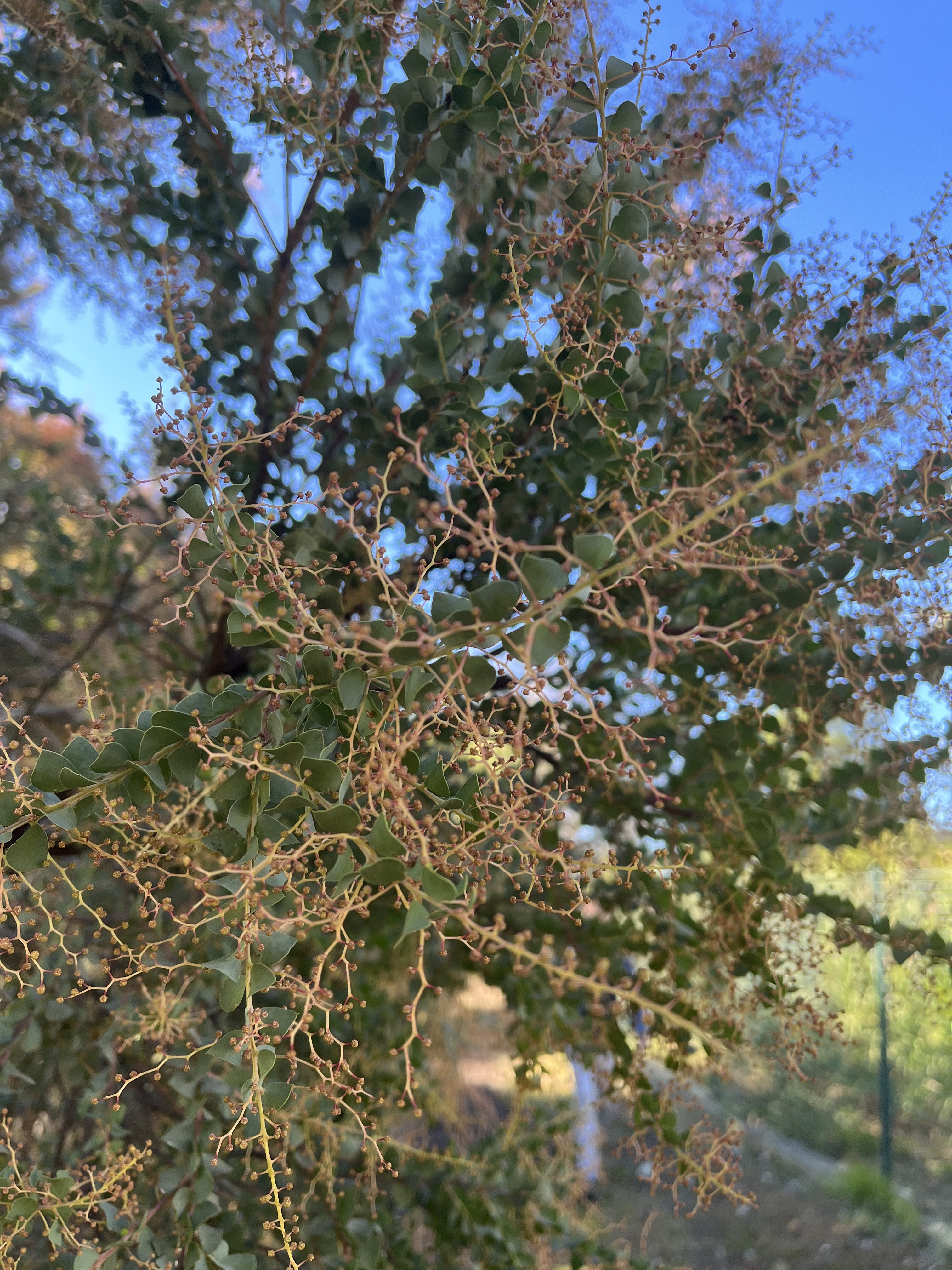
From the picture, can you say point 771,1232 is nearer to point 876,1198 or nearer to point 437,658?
point 876,1198

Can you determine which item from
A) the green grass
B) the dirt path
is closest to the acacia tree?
the dirt path

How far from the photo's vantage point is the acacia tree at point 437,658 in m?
0.40

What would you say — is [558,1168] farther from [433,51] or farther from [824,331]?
[433,51]

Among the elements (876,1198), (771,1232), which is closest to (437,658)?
(771,1232)

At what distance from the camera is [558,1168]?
112 centimetres

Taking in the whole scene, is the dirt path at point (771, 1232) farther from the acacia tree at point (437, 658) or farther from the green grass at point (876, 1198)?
the acacia tree at point (437, 658)

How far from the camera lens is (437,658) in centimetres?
33

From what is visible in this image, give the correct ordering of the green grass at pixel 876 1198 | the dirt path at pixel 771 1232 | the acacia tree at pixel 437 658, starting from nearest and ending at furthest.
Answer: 1. the acacia tree at pixel 437 658
2. the dirt path at pixel 771 1232
3. the green grass at pixel 876 1198

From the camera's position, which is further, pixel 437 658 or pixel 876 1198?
pixel 876 1198

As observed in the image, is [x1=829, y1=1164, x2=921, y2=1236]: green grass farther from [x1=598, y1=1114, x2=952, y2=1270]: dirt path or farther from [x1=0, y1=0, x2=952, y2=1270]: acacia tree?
[x1=0, y1=0, x2=952, y2=1270]: acacia tree

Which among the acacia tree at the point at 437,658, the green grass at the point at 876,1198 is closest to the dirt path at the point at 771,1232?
the green grass at the point at 876,1198

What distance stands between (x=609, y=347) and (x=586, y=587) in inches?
10.8

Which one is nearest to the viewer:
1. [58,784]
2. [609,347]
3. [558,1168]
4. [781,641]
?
[58,784]

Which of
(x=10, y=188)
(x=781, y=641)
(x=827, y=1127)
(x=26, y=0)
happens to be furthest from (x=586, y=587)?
(x=827, y=1127)
